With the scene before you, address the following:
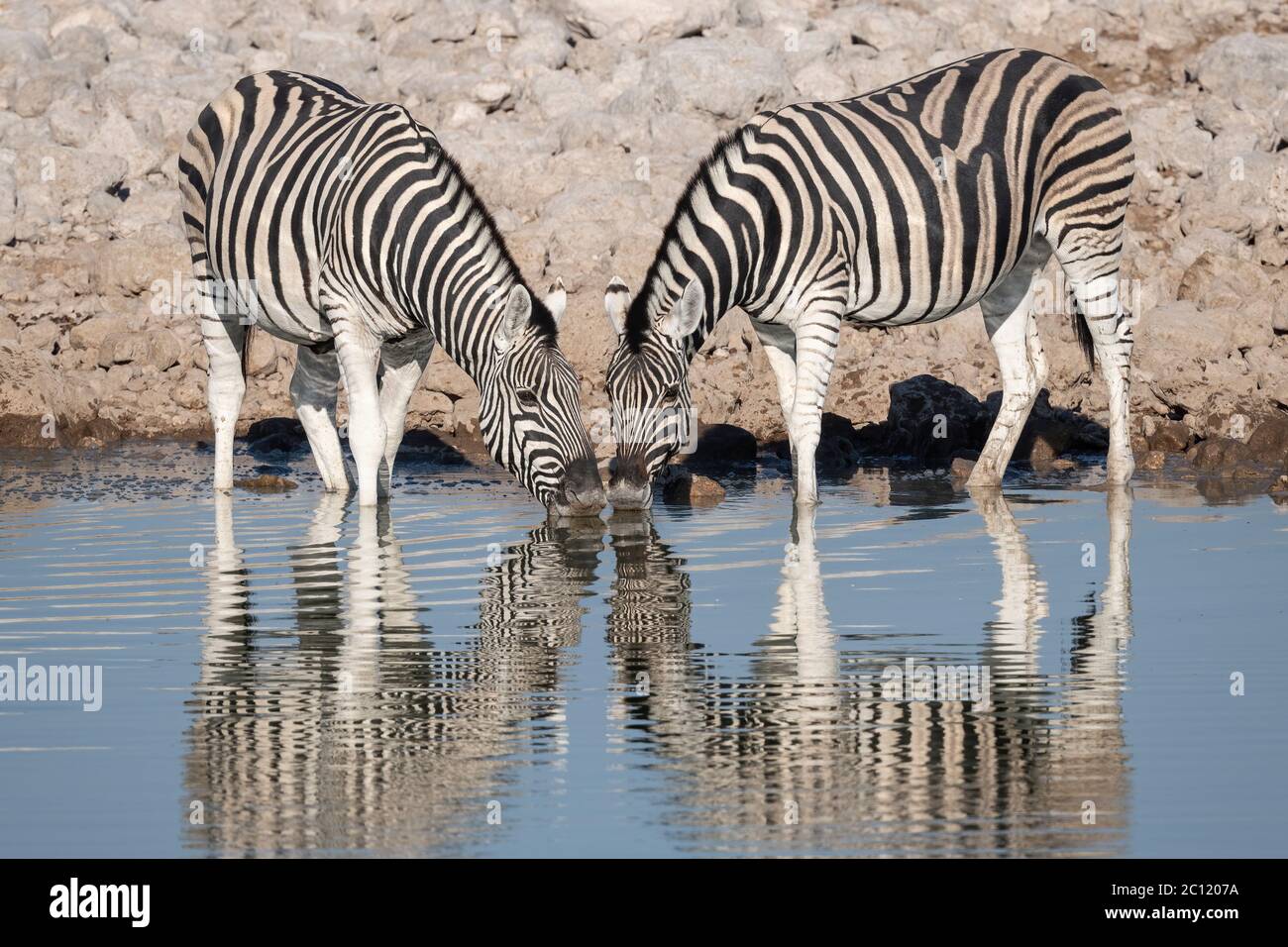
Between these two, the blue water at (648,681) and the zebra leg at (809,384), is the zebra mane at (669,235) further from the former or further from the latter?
the blue water at (648,681)

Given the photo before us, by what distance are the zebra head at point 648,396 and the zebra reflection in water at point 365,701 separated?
3.27 ft

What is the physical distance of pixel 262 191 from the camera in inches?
537

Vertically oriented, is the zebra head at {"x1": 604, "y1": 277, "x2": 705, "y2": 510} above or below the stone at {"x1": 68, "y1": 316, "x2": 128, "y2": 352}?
below

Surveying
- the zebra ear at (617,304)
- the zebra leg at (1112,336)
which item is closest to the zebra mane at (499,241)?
the zebra ear at (617,304)

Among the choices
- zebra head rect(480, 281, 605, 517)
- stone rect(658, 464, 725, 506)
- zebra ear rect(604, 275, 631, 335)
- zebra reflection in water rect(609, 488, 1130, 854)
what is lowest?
zebra reflection in water rect(609, 488, 1130, 854)

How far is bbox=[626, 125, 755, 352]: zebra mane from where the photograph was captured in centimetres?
1248

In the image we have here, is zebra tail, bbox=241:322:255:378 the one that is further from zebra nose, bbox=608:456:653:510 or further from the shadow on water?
the shadow on water

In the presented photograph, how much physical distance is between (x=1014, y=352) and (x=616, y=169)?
627cm

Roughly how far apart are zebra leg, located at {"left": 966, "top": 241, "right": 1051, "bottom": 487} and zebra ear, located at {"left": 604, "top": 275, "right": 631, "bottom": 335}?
3.06 meters

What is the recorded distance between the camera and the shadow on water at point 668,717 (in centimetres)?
632

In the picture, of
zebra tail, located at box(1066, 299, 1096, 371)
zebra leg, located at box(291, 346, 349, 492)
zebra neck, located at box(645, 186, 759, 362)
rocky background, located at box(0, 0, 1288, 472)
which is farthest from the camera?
rocky background, located at box(0, 0, 1288, 472)

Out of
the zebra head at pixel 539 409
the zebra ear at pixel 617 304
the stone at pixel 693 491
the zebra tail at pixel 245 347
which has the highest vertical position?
the zebra ear at pixel 617 304

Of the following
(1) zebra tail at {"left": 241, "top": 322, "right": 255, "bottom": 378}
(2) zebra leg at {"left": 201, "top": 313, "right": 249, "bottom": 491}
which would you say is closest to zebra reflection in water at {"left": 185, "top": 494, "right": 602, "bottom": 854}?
(2) zebra leg at {"left": 201, "top": 313, "right": 249, "bottom": 491}

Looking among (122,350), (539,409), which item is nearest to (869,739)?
(539,409)
